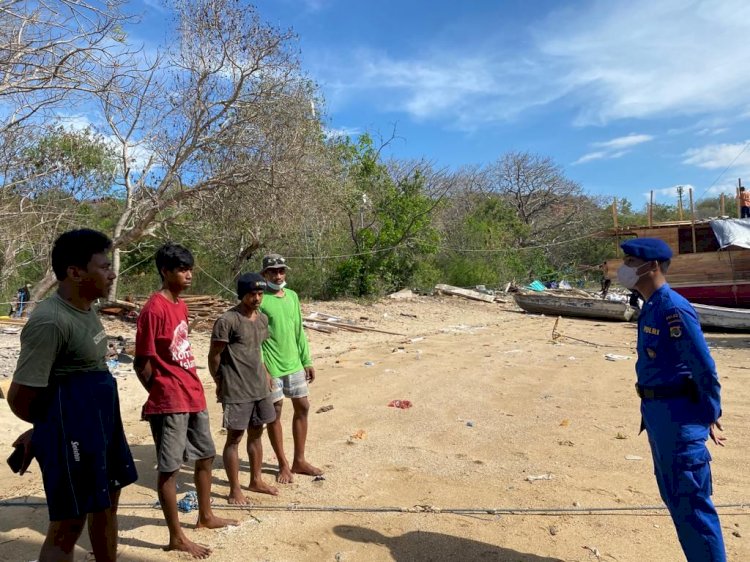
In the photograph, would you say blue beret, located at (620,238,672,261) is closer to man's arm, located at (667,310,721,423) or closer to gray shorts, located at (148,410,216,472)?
man's arm, located at (667,310,721,423)

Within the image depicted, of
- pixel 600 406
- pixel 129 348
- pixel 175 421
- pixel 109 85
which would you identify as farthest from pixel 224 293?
pixel 175 421

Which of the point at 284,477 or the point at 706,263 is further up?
the point at 706,263

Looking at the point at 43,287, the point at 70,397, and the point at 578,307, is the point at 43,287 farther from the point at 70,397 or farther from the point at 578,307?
the point at 578,307

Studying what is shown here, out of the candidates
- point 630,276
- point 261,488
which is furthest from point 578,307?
point 630,276

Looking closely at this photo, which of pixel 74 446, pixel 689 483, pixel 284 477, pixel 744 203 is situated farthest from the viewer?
pixel 744 203

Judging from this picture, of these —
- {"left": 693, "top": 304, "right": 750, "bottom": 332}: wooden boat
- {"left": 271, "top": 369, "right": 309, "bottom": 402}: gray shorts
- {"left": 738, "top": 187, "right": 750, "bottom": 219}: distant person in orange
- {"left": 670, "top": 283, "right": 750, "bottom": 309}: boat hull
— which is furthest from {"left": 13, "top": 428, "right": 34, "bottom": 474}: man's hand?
{"left": 738, "top": 187, "right": 750, "bottom": 219}: distant person in orange

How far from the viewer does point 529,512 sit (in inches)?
159

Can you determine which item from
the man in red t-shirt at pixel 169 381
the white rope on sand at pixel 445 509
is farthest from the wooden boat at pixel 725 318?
the man in red t-shirt at pixel 169 381

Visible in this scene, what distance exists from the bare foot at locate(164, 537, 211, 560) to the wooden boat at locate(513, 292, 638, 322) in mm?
17190

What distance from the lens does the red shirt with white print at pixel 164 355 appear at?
3.45 meters

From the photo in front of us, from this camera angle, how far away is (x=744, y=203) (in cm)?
2016

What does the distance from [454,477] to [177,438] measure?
7.67 ft

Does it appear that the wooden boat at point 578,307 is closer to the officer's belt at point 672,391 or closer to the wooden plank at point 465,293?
the wooden plank at point 465,293

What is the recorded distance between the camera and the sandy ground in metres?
3.62
